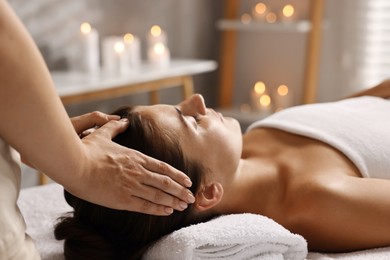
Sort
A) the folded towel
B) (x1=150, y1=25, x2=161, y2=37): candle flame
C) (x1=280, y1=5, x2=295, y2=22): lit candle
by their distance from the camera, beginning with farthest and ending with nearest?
(x1=280, y1=5, x2=295, y2=22): lit candle, (x1=150, y1=25, x2=161, y2=37): candle flame, the folded towel

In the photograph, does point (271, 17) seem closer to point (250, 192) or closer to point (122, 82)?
point (122, 82)

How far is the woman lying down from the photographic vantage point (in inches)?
52.0

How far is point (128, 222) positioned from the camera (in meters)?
1.30

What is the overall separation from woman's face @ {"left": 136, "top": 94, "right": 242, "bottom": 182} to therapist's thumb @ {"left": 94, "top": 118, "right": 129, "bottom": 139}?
0.21 feet

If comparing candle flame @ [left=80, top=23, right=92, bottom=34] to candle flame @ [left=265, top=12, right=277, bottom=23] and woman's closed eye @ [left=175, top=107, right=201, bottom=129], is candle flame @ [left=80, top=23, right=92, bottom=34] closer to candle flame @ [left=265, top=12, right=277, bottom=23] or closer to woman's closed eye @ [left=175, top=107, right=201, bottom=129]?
candle flame @ [left=265, top=12, right=277, bottom=23]

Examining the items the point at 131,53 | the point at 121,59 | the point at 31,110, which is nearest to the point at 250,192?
the point at 31,110

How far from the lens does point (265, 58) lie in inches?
163

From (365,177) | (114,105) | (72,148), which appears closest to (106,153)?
(72,148)

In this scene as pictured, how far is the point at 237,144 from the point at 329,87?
8.35 ft

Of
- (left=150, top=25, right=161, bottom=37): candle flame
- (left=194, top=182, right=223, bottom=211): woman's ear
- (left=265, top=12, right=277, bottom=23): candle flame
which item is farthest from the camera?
(left=265, top=12, right=277, bottom=23): candle flame

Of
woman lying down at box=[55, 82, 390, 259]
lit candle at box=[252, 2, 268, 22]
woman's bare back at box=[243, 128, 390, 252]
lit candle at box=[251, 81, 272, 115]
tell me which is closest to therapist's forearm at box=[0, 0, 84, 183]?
woman lying down at box=[55, 82, 390, 259]

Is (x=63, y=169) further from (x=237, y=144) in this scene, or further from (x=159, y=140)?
(x=237, y=144)

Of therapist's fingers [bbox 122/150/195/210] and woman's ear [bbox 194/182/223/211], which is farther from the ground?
therapist's fingers [bbox 122/150/195/210]

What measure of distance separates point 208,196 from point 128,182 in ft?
1.04
